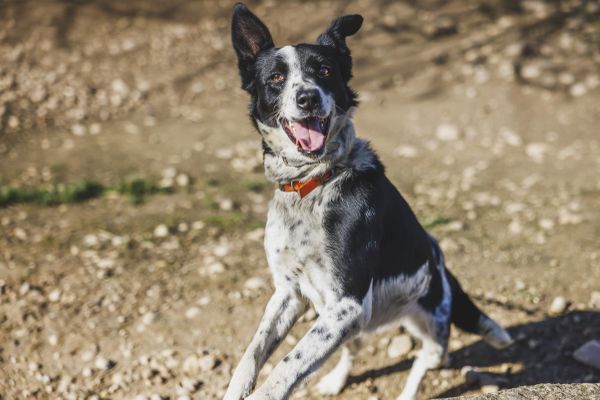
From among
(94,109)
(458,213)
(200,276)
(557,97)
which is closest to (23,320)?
(200,276)

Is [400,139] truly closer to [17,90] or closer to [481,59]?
[481,59]

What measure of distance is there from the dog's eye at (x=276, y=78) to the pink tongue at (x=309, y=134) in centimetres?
31

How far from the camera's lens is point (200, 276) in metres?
5.06

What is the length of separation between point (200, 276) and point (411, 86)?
5.21 m

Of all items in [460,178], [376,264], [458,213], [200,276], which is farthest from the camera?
[460,178]

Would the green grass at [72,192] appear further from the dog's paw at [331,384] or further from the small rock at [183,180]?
the dog's paw at [331,384]

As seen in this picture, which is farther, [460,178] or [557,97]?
[557,97]

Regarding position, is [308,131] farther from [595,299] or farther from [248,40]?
[595,299]

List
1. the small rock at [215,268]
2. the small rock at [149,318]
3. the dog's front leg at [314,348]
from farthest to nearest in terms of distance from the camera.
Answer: the small rock at [215,268]
the small rock at [149,318]
the dog's front leg at [314,348]

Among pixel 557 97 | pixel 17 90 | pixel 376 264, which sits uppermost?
pixel 376 264

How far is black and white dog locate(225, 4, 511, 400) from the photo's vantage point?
3145mm

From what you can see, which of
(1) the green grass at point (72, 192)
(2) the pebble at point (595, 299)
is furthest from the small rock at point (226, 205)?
(2) the pebble at point (595, 299)

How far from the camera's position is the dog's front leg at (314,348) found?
294cm

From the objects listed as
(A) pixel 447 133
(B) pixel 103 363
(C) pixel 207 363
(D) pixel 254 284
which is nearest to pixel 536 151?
(A) pixel 447 133
